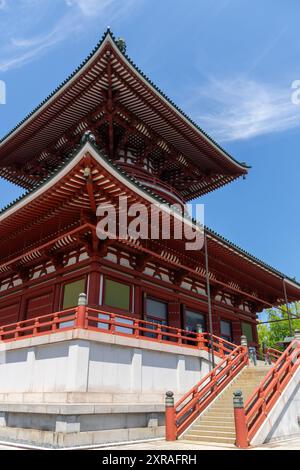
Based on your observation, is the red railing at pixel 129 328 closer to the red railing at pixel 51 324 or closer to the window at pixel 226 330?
the red railing at pixel 51 324

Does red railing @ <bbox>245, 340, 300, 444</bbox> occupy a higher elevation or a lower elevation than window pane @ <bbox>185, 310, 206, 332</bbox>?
lower

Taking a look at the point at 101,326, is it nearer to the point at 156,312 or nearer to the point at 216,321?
the point at 156,312

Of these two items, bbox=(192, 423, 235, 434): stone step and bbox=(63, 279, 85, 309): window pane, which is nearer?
bbox=(192, 423, 235, 434): stone step

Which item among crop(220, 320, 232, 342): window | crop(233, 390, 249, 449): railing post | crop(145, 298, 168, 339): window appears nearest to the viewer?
crop(233, 390, 249, 449): railing post

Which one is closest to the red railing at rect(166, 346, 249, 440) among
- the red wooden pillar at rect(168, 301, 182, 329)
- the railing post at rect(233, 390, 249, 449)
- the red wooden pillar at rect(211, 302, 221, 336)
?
the railing post at rect(233, 390, 249, 449)

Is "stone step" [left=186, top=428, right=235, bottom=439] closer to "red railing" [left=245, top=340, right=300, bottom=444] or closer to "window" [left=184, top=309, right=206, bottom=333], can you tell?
"red railing" [left=245, top=340, right=300, bottom=444]

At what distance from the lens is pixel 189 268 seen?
16.1 m

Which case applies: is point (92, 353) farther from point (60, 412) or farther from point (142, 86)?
point (142, 86)

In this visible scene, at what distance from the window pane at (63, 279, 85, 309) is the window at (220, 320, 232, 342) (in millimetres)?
9266

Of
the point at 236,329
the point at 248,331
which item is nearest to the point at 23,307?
the point at 236,329

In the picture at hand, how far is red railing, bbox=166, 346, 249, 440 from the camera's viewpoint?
1001 cm

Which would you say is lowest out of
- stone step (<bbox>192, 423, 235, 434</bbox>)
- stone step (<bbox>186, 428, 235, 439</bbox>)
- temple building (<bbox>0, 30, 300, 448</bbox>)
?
stone step (<bbox>186, 428, 235, 439</bbox>)
